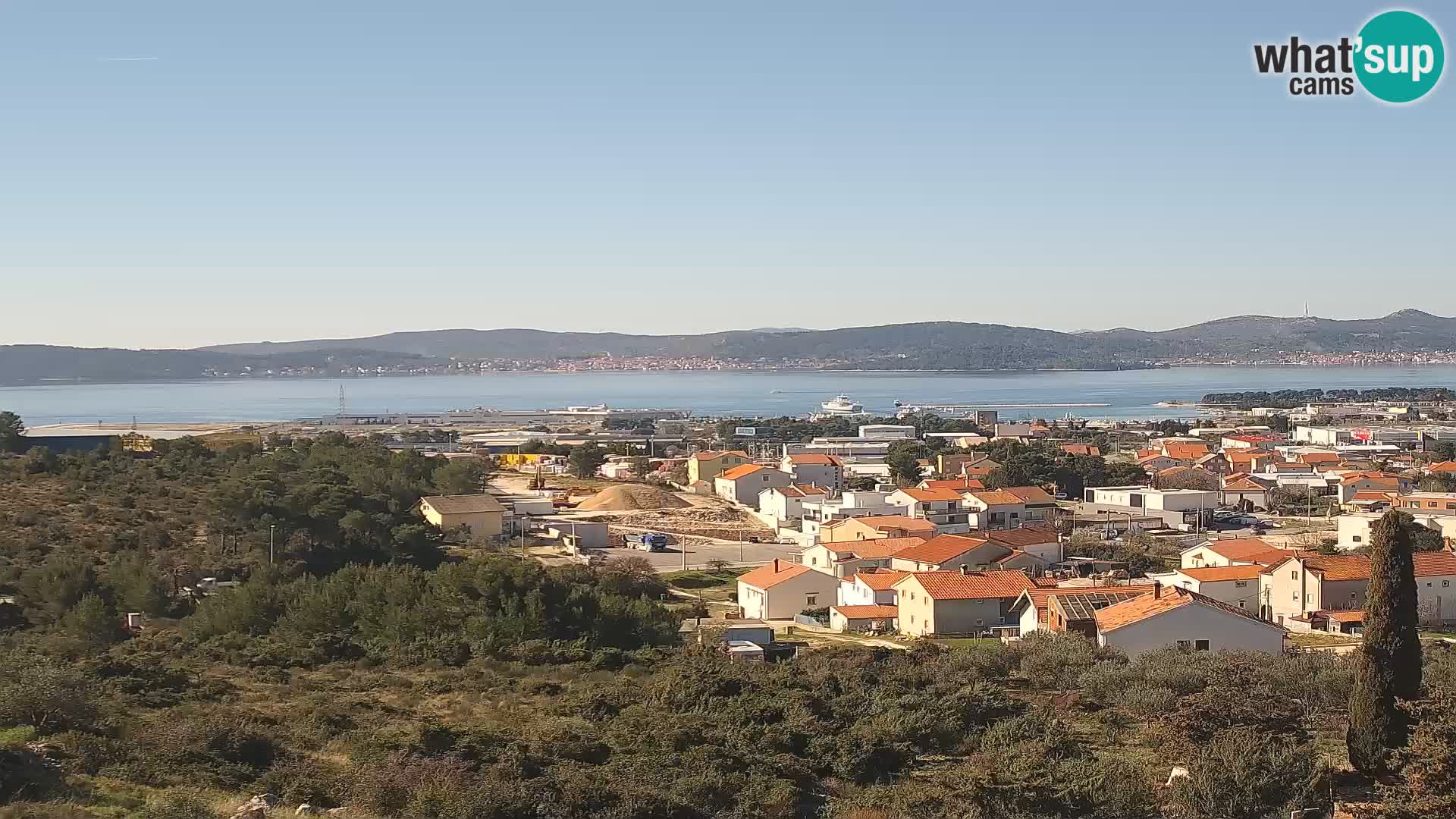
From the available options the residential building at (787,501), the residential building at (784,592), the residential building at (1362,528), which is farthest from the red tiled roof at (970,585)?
the residential building at (787,501)

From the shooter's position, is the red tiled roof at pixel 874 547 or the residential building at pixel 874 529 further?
the residential building at pixel 874 529

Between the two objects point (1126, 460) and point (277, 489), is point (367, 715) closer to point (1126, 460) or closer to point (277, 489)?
point (277, 489)

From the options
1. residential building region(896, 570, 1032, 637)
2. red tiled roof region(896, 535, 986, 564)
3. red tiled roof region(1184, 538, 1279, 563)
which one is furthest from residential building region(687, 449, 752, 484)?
residential building region(896, 570, 1032, 637)

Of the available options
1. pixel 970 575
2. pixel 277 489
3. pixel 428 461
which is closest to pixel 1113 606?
pixel 970 575

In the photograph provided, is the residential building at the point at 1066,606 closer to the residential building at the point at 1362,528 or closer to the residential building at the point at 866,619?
the residential building at the point at 866,619

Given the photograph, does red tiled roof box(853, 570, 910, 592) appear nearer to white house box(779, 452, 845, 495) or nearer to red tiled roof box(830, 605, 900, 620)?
red tiled roof box(830, 605, 900, 620)

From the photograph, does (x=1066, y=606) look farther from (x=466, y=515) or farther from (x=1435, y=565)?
(x=466, y=515)

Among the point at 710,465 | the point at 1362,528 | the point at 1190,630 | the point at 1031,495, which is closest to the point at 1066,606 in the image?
the point at 1190,630
